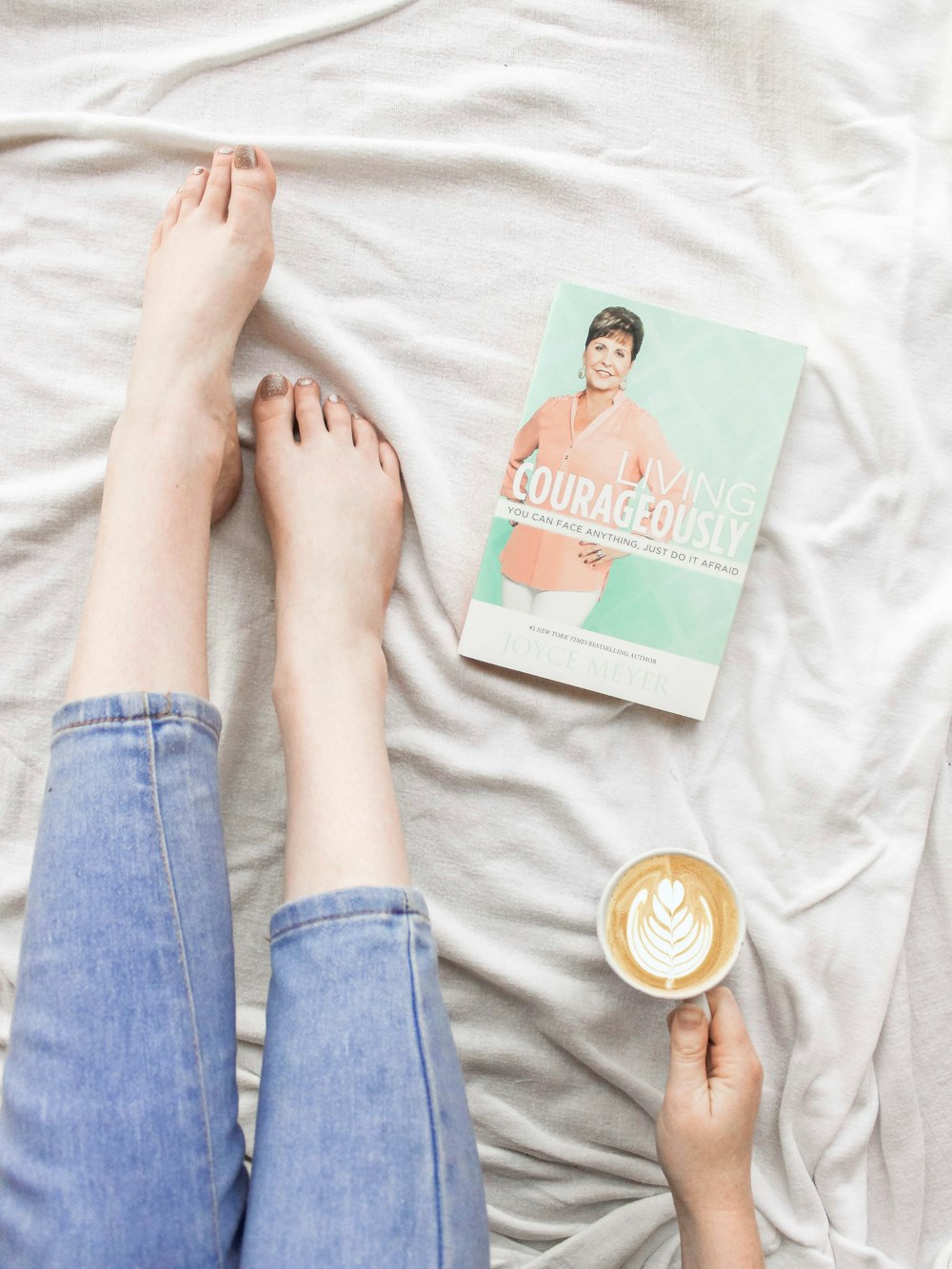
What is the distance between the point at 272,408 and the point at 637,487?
0.35 m

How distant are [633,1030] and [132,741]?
20.6 inches

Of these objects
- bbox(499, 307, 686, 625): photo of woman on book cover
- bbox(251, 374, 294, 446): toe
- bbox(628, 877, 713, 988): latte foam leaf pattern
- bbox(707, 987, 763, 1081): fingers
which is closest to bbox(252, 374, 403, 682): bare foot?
bbox(251, 374, 294, 446): toe

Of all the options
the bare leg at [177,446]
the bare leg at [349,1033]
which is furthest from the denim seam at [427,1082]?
the bare leg at [177,446]

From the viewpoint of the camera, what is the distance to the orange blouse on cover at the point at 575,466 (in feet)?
2.88

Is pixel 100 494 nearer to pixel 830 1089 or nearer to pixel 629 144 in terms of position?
pixel 629 144

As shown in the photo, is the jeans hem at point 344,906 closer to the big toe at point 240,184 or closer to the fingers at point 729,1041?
the fingers at point 729,1041

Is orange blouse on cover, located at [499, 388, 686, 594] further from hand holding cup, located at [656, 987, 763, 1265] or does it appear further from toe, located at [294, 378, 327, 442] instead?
hand holding cup, located at [656, 987, 763, 1265]

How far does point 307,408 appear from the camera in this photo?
2.93ft

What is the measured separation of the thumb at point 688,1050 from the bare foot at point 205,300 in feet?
2.00

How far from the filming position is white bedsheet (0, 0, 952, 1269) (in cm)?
87

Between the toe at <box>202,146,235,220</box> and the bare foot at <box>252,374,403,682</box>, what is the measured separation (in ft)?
0.52

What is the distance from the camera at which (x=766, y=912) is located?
865 mm

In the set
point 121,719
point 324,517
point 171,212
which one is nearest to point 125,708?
point 121,719

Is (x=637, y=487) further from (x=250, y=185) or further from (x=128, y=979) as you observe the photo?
(x=128, y=979)
